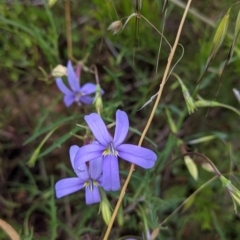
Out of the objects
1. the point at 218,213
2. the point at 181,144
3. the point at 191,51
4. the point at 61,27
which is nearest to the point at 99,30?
the point at 61,27

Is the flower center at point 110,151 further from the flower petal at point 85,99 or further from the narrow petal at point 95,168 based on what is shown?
the flower petal at point 85,99

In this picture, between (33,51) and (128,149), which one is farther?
(33,51)

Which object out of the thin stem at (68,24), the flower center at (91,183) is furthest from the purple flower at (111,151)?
the thin stem at (68,24)

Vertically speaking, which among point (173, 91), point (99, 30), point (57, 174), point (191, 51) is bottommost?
point (57, 174)

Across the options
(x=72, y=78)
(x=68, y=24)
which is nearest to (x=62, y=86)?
(x=72, y=78)

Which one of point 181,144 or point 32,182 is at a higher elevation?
point 181,144

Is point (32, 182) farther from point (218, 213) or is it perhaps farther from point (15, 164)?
point (218, 213)

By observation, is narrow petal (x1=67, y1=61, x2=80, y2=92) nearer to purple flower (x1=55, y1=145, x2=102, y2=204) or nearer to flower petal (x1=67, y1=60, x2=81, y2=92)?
flower petal (x1=67, y1=60, x2=81, y2=92)
